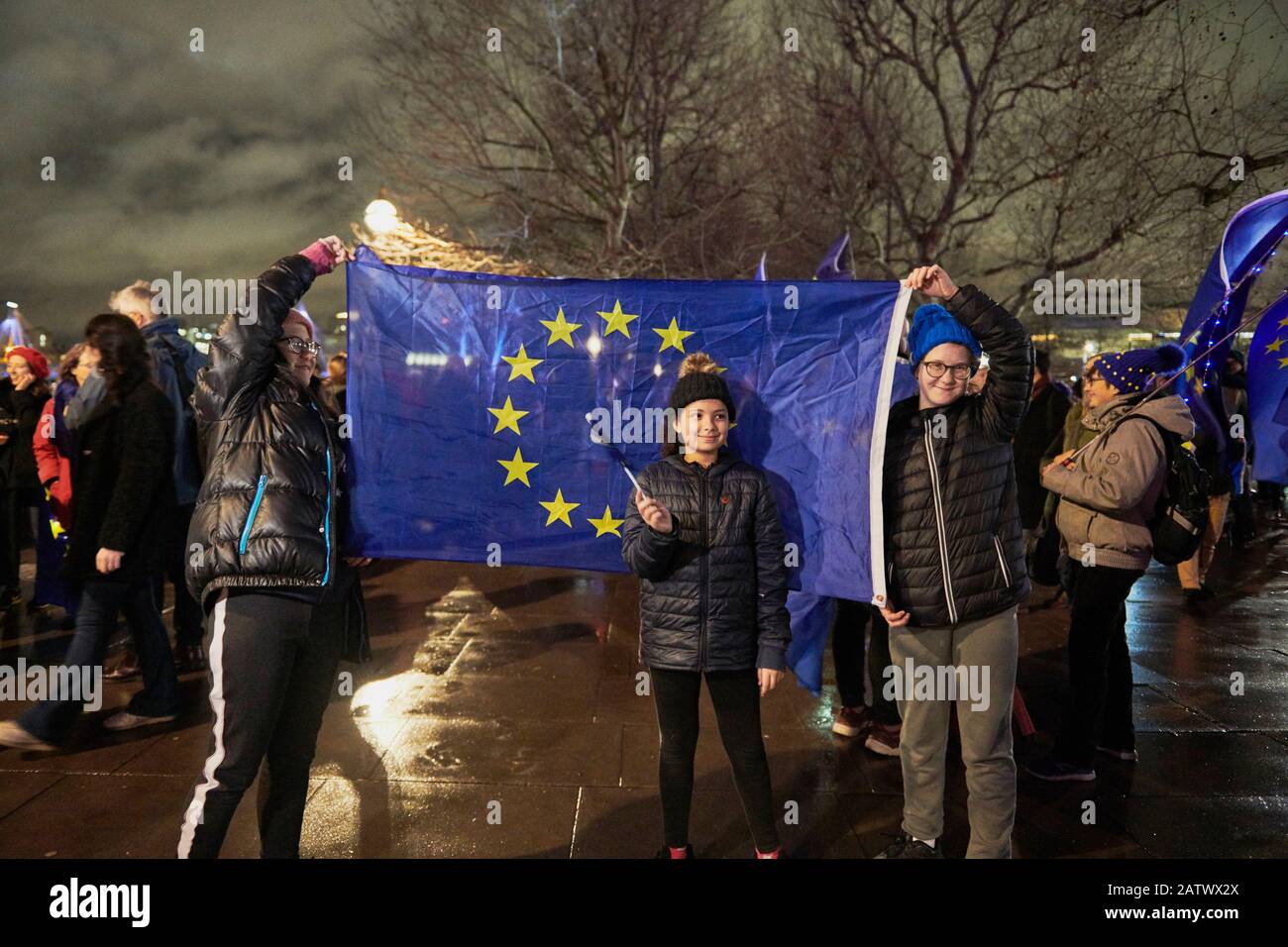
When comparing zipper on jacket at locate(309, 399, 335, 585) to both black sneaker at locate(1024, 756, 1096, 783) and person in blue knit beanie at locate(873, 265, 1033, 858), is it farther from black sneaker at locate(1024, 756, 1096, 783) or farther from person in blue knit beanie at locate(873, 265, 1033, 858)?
black sneaker at locate(1024, 756, 1096, 783)

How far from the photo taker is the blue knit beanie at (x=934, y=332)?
330 centimetres

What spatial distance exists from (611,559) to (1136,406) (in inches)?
102

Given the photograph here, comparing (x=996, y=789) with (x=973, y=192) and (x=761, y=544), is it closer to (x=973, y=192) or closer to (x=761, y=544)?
(x=761, y=544)

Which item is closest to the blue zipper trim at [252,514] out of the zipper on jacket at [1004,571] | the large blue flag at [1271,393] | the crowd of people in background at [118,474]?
the crowd of people in background at [118,474]

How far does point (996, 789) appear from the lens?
3207mm

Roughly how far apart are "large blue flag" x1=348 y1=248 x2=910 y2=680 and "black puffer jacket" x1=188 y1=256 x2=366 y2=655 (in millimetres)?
894

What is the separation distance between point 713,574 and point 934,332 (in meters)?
1.26

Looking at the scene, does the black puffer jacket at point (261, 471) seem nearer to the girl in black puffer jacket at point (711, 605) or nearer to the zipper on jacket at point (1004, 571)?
the girl in black puffer jacket at point (711, 605)

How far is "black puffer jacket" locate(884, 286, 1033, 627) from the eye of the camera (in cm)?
323

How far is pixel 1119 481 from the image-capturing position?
13.1 feet

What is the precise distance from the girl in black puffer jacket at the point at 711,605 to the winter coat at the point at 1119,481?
1.78 m

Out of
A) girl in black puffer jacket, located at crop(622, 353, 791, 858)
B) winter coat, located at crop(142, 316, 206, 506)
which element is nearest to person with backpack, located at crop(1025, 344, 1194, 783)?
girl in black puffer jacket, located at crop(622, 353, 791, 858)

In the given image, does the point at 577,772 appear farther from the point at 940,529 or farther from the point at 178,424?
the point at 178,424

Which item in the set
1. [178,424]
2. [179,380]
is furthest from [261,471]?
[179,380]
